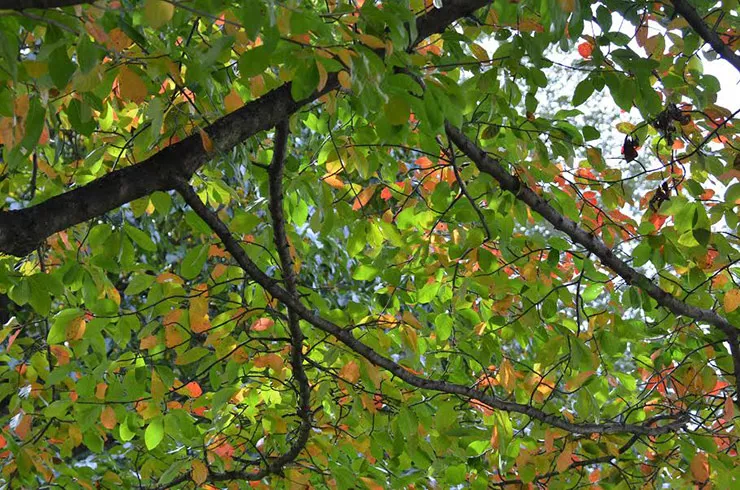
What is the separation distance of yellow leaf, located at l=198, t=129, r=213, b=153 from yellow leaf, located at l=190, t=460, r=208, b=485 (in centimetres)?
113

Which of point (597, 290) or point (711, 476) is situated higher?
point (597, 290)

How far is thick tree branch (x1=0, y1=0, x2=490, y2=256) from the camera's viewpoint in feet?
5.99

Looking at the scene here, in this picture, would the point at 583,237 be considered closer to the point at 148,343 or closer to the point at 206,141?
the point at 206,141

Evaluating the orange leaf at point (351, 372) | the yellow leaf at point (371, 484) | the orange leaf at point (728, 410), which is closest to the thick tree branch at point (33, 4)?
the orange leaf at point (351, 372)

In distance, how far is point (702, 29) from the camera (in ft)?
7.62

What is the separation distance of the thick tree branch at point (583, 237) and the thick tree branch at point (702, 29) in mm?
680

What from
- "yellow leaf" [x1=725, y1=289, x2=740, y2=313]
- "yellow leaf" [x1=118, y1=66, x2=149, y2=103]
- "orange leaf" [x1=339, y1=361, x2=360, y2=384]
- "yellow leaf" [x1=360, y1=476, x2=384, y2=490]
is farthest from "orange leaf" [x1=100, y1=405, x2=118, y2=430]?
"yellow leaf" [x1=725, y1=289, x2=740, y2=313]

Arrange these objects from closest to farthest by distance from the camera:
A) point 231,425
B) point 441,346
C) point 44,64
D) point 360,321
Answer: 1. point 44,64
2. point 360,321
3. point 231,425
4. point 441,346

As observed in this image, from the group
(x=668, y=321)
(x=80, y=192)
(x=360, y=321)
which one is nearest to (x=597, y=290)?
(x=668, y=321)

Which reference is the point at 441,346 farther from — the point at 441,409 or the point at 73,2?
the point at 73,2

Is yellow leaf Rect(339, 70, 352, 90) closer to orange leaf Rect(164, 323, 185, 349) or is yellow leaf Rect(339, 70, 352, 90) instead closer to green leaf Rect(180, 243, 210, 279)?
green leaf Rect(180, 243, 210, 279)

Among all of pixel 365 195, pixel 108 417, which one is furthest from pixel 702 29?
pixel 108 417

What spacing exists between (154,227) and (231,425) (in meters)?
2.62

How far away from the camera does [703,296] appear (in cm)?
299
